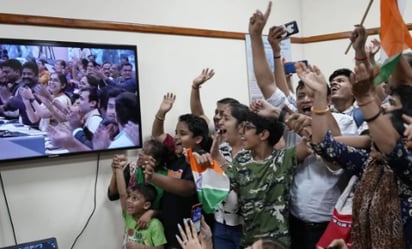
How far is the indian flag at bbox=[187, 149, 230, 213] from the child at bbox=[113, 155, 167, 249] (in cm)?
56

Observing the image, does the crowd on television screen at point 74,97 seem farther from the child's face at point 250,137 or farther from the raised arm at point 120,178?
the child's face at point 250,137

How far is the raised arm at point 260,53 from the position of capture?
2.02m

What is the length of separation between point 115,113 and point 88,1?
2.42 ft

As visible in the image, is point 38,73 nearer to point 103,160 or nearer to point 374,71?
point 103,160

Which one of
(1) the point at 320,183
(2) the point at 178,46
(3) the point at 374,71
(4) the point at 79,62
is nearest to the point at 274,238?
(1) the point at 320,183

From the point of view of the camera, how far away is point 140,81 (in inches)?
115

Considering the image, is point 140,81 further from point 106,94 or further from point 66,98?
point 66,98

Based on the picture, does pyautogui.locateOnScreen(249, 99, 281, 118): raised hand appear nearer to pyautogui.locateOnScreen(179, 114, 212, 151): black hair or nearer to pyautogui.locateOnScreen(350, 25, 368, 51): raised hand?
pyautogui.locateOnScreen(350, 25, 368, 51): raised hand

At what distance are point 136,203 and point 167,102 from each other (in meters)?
0.76

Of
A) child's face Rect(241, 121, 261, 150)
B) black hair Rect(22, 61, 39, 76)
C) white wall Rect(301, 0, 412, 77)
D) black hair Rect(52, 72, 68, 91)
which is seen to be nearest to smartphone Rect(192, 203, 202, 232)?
child's face Rect(241, 121, 261, 150)

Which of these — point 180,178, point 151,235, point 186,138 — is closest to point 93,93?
point 186,138

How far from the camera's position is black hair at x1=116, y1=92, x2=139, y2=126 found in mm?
2699

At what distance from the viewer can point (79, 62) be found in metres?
2.55

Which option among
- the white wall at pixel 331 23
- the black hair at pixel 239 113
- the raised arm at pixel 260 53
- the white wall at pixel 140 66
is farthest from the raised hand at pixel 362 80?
the white wall at pixel 331 23
